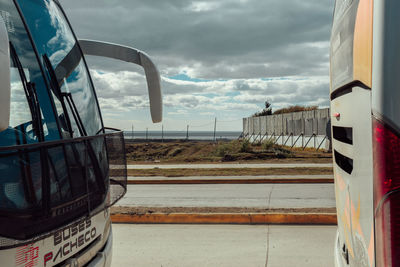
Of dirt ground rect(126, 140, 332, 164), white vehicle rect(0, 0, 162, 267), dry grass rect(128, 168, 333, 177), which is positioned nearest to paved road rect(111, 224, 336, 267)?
white vehicle rect(0, 0, 162, 267)

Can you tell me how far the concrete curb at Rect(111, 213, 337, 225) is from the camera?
686 cm

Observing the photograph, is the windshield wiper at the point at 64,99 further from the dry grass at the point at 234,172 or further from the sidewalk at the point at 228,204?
the dry grass at the point at 234,172

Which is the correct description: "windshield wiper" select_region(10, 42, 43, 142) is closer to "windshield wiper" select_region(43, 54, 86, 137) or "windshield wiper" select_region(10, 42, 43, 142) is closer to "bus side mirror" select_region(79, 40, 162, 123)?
"windshield wiper" select_region(43, 54, 86, 137)

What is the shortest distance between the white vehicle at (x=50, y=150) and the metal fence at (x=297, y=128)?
18957mm

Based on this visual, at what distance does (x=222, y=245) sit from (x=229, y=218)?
1.15 metres

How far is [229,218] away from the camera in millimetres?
6992

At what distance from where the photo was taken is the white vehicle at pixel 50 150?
2.35m

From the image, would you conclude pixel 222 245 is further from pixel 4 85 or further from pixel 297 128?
pixel 297 128

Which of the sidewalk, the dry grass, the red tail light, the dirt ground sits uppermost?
the red tail light

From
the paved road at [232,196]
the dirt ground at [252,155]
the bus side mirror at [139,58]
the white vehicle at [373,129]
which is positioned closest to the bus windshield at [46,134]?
the bus side mirror at [139,58]

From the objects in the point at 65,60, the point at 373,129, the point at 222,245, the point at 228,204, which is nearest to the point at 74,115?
the point at 65,60

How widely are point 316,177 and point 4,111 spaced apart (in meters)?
12.0

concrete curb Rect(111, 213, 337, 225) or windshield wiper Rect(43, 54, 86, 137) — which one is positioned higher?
windshield wiper Rect(43, 54, 86, 137)

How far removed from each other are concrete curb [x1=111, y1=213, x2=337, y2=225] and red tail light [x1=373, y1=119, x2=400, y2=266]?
4875 mm
